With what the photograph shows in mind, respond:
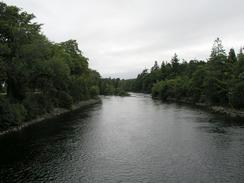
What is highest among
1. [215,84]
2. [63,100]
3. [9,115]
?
[215,84]

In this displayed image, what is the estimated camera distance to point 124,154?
78.6ft

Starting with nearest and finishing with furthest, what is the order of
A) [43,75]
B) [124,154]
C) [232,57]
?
[124,154]
[43,75]
[232,57]

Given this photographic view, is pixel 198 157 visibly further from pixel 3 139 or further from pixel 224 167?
pixel 3 139

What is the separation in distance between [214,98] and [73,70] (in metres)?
32.3

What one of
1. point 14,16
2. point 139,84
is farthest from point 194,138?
point 139,84

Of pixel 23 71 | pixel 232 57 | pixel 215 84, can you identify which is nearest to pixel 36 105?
pixel 23 71

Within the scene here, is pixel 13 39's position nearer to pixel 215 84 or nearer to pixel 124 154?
pixel 124 154

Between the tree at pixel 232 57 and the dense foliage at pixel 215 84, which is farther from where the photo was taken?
the tree at pixel 232 57

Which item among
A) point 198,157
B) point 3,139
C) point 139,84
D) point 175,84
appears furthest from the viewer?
point 139,84

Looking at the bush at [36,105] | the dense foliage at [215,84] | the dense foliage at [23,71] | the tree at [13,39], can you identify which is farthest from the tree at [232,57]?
the tree at [13,39]

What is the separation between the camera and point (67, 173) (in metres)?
19.3

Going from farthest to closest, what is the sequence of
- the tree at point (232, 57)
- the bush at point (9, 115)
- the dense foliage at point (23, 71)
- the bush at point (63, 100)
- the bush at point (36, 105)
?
the tree at point (232, 57)
the bush at point (63, 100)
the bush at point (36, 105)
the dense foliage at point (23, 71)
the bush at point (9, 115)

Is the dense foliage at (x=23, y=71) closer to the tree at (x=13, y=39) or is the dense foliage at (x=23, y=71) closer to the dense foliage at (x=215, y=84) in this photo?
the tree at (x=13, y=39)

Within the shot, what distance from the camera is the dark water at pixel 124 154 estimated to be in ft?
61.8
